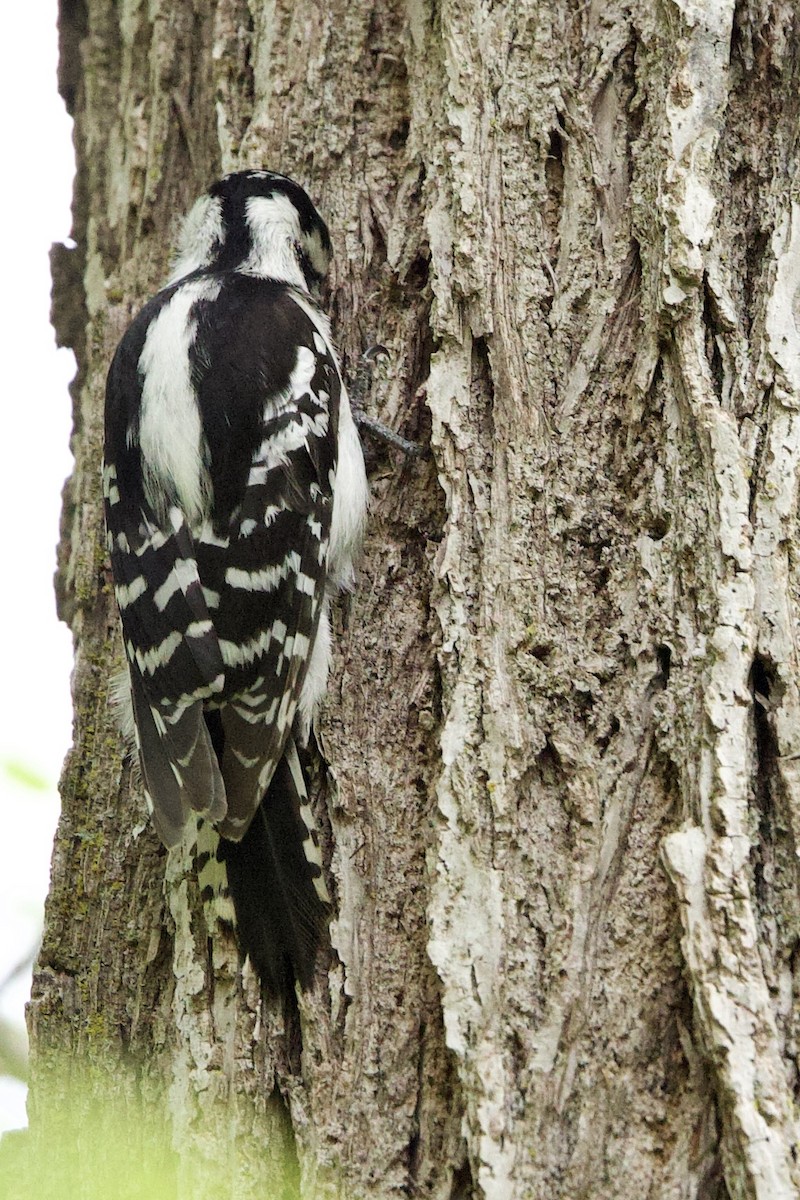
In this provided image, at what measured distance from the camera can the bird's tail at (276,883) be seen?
2152 mm

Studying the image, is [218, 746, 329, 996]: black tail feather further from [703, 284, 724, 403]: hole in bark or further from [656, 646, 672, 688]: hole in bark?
[703, 284, 724, 403]: hole in bark

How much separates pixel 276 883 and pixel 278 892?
0.03m

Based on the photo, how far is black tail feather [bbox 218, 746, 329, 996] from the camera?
84.6 inches

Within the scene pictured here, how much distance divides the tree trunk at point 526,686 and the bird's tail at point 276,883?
0.05 m

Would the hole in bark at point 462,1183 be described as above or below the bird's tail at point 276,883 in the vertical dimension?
below

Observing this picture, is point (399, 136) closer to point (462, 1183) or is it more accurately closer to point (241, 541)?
point (241, 541)

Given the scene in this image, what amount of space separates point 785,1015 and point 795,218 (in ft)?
4.79

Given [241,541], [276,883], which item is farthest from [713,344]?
[276,883]

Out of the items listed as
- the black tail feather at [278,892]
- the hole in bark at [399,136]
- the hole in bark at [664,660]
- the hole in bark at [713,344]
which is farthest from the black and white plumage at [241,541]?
the hole in bark at [713,344]

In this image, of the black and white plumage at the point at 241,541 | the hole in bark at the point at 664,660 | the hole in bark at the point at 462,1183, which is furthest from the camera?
the black and white plumage at the point at 241,541

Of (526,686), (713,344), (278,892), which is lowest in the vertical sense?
(278,892)

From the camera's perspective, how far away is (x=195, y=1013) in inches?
86.1

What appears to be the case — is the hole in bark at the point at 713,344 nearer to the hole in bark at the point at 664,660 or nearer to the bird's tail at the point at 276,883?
the hole in bark at the point at 664,660

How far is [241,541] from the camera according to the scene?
2.64m
